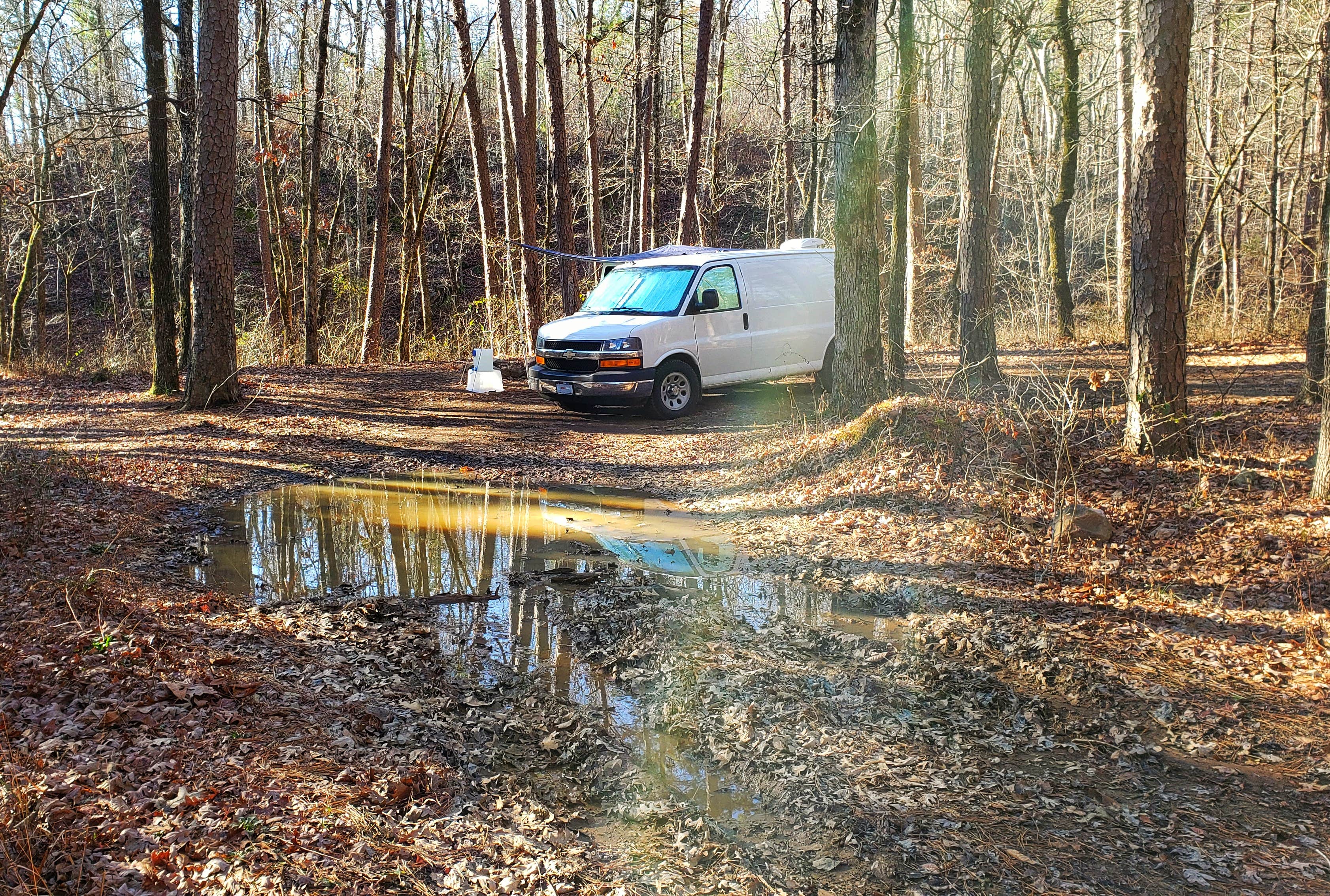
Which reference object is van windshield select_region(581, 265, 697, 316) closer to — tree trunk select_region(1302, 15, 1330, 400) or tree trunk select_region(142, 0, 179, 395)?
tree trunk select_region(142, 0, 179, 395)

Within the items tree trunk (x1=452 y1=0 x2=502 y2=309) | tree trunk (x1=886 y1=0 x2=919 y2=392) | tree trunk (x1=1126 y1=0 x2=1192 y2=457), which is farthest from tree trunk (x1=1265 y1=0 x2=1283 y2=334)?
tree trunk (x1=452 y1=0 x2=502 y2=309)

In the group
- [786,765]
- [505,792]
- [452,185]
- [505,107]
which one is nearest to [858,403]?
[786,765]

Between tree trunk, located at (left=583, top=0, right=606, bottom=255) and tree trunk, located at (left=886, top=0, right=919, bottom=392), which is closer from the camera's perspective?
tree trunk, located at (left=886, top=0, right=919, bottom=392)

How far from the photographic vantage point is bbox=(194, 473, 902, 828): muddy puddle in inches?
195

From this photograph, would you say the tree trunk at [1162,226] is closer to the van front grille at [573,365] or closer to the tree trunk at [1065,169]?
the tree trunk at [1065,169]

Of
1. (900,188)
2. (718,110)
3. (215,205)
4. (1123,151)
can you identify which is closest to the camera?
(215,205)

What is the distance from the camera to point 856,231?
34.0 ft

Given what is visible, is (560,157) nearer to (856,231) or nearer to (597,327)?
(597,327)

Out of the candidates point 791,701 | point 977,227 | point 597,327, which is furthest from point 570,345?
point 791,701

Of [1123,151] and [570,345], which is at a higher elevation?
[1123,151]

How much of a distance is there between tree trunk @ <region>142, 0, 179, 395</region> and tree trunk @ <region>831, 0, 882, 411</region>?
31.7 ft

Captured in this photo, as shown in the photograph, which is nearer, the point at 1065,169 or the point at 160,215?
the point at 160,215

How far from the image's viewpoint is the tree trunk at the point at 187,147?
40.7ft

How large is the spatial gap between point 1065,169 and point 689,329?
8482 mm
